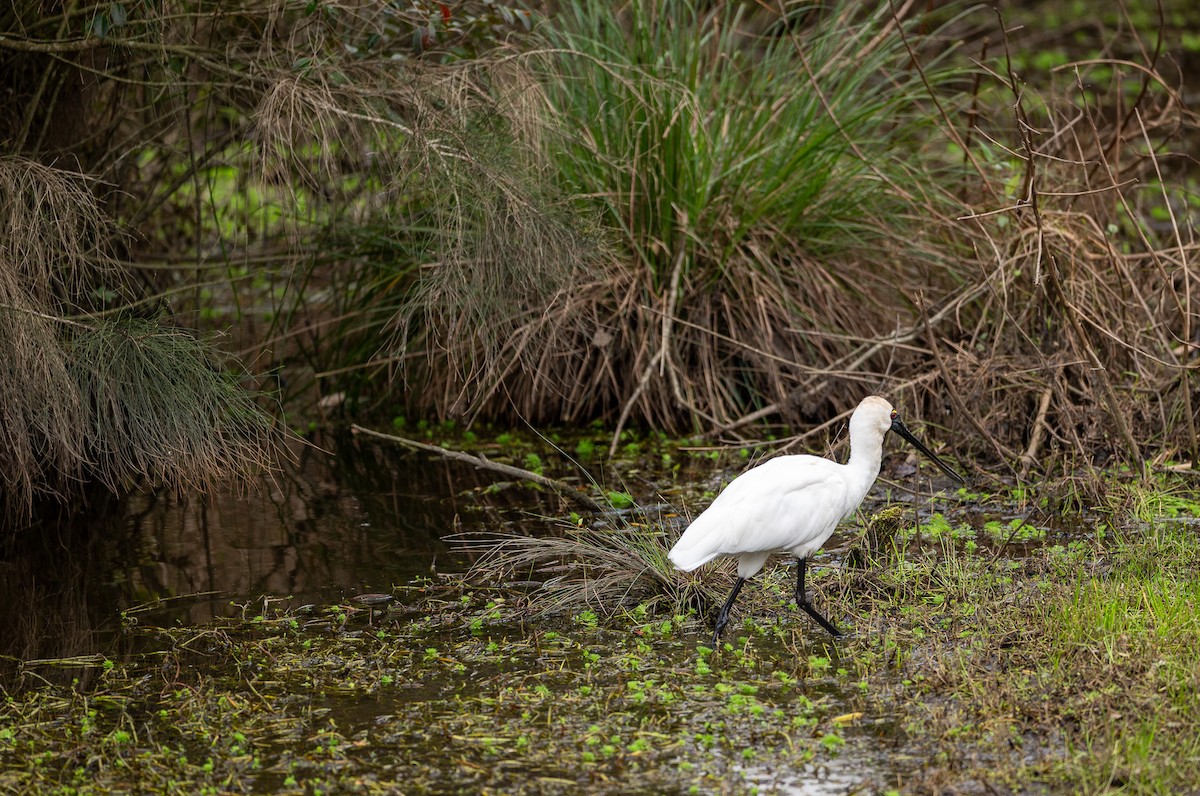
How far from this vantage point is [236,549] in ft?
18.9

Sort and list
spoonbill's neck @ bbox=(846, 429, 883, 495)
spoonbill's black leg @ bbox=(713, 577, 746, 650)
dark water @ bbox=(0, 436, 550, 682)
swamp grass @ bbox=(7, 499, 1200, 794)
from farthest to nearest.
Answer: dark water @ bbox=(0, 436, 550, 682) < spoonbill's neck @ bbox=(846, 429, 883, 495) < spoonbill's black leg @ bbox=(713, 577, 746, 650) < swamp grass @ bbox=(7, 499, 1200, 794)

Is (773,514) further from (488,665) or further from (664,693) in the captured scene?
(488,665)

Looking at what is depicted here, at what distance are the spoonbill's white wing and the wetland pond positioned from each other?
1.02 ft

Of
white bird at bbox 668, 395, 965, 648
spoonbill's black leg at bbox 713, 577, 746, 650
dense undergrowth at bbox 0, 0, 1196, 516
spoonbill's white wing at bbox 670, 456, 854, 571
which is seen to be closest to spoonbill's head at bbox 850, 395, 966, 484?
white bird at bbox 668, 395, 965, 648

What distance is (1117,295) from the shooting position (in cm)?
628

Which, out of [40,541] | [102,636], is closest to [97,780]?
[102,636]

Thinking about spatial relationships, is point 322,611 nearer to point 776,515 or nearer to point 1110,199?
point 776,515

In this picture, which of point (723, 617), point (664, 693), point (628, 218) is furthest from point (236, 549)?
point (628, 218)

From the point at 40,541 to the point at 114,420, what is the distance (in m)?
1.05

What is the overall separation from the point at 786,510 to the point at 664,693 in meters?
0.82

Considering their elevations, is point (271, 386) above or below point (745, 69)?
below

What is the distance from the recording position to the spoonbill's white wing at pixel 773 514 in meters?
4.36

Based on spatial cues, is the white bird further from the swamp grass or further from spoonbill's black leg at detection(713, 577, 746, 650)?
the swamp grass

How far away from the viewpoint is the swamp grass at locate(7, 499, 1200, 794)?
3.41 metres
